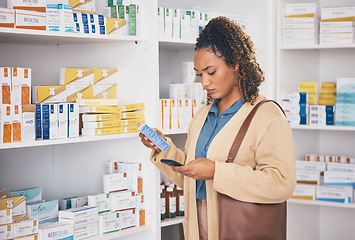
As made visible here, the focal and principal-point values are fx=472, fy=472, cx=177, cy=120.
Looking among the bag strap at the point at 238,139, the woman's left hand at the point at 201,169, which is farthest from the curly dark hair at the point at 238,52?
the woman's left hand at the point at 201,169

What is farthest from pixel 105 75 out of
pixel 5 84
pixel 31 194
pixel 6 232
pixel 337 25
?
pixel 337 25

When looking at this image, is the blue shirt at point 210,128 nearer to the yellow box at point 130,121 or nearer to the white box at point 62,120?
the yellow box at point 130,121

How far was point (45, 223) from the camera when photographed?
235 cm

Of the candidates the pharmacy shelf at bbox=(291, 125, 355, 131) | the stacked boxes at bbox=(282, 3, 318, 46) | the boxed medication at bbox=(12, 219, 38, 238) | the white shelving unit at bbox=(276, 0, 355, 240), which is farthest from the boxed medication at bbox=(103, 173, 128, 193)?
the stacked boxes at bbox=(282, 3, 318, 46)

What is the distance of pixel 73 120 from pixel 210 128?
671 millimetres

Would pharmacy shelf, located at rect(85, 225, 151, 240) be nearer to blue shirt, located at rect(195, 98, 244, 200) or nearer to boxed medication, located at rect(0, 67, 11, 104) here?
blue shirt, located at rect(195, 98, 244, 200)

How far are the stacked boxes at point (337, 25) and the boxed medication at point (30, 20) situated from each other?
1980 millimetres

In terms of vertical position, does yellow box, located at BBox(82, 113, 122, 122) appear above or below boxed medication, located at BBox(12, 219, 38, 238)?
above

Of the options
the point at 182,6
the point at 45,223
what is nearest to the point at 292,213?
the point at 182,6

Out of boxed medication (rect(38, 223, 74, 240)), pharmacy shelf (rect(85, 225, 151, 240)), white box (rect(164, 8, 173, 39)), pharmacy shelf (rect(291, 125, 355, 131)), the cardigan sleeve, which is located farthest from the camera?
pharmacy shelf (rect(291, 125, 355, 131))

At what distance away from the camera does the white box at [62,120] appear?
88.9 inches

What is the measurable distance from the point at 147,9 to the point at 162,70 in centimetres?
88

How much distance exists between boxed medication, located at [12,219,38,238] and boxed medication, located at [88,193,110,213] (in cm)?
36

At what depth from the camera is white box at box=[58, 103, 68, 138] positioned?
2258 mm
